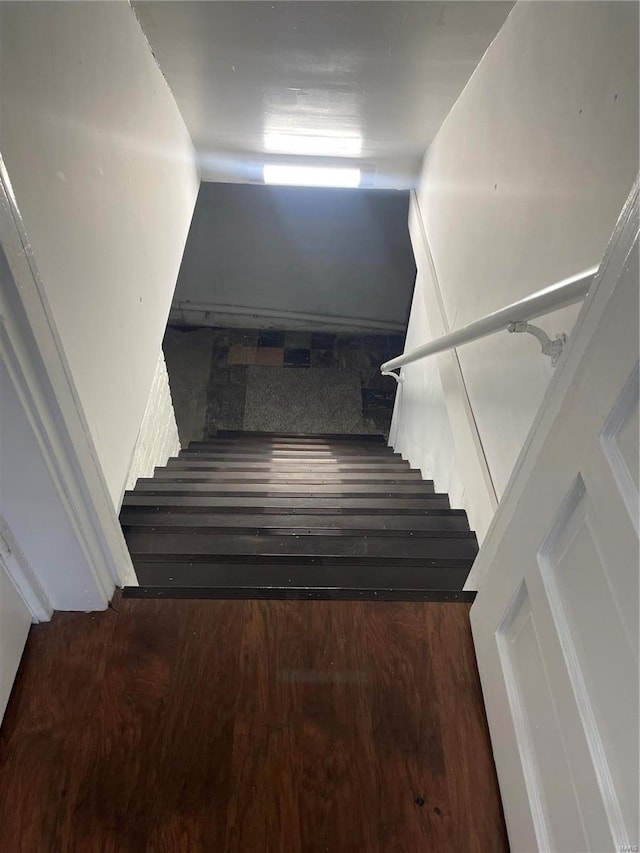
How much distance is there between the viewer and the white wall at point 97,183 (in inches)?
39.0

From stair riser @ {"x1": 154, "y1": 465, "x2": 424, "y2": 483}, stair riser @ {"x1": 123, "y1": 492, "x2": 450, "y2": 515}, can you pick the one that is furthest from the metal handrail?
stair riser @ {"x1": 154, "y1": 465, "x2": 424, "y2": 483}

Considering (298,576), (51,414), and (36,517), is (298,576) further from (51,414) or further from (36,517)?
(51,414)

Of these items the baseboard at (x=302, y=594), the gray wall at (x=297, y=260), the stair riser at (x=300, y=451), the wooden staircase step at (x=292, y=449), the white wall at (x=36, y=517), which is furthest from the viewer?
the gray wall at (x=297, y=260)

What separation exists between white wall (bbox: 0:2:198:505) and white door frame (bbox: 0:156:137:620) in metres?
0.22

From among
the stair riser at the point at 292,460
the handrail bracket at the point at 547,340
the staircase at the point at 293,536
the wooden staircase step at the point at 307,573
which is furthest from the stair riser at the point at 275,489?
the handrail bracket at the point at 547,340

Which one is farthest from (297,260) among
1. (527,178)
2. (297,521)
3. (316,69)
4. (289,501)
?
(527,178)

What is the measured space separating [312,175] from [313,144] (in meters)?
0.30

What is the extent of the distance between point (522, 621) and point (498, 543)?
0.19m

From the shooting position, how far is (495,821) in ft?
3.42

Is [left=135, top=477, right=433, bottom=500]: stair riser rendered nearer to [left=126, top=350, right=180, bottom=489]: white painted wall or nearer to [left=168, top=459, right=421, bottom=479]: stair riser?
[left=126, top=350, right=180, bottom=489]: white painted wall

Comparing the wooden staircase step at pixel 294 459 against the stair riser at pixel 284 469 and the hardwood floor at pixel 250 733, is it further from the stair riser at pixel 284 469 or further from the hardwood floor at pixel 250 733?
the hardwood floor at pixel 250 733

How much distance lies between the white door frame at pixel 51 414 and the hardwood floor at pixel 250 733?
0.49ft

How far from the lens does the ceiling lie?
5.56 feet

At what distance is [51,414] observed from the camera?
92cm
